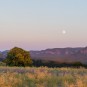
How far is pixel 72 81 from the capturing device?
18203mm

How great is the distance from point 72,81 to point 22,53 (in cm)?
3953

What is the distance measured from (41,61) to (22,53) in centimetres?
912

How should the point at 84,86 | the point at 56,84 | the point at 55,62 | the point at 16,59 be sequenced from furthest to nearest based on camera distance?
1. the point at 55,62
2. the point at 16,59
3. the point at 56,84
4. the point at 84,86

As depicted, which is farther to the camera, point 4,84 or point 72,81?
point 72,81

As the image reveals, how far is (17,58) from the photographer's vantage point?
185 ft

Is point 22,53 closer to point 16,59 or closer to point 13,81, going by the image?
point 16,59

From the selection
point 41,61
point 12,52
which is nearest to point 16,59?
point 12,52

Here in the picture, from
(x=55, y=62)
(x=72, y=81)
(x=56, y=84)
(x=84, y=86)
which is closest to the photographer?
(x=84, y=86)

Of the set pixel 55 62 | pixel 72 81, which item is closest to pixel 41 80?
pixel 72 81

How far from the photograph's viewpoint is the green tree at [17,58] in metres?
56.1

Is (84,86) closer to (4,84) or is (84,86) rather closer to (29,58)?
(4,84)

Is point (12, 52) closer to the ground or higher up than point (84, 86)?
higher up

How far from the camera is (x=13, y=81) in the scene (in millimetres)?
17219

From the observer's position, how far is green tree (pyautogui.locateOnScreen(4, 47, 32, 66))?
5606cm
